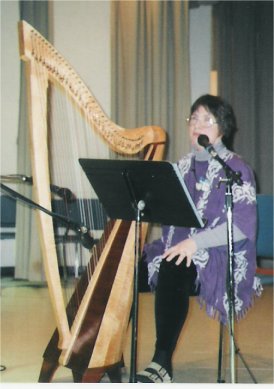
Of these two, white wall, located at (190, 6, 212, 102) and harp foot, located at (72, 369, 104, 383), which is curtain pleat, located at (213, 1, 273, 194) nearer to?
white wall, located at (190, 6, 212, 102)

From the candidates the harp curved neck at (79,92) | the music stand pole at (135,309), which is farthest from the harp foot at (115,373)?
the harp curved neck at (79,92)

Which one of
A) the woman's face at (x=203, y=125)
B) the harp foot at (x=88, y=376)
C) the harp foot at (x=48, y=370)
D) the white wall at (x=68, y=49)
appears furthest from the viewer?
the white wall at (x=68, y=49)

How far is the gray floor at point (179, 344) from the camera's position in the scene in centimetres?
202

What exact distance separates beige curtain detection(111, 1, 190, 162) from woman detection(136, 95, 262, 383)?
2.55 metres

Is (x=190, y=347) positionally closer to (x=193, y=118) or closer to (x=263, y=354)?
(x=263, y=354)

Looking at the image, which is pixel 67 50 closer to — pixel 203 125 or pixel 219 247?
pixel 203 125

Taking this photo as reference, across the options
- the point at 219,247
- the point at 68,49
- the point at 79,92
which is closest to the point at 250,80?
the point at 68,49

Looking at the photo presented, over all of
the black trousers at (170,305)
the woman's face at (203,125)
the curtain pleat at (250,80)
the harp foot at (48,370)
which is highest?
the curtain pleat at (250,80)

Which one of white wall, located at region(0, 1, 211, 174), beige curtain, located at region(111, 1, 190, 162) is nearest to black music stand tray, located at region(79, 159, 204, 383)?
beige curtain, located at region(111, 1, 190, 162)

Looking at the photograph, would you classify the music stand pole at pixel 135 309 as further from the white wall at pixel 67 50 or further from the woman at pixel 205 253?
the white wall at pixel 67 50

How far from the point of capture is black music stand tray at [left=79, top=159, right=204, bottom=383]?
1.44 metres

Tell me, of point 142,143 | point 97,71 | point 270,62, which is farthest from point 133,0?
point 142,143

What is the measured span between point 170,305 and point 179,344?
877mm

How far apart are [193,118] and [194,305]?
177 centimetres
